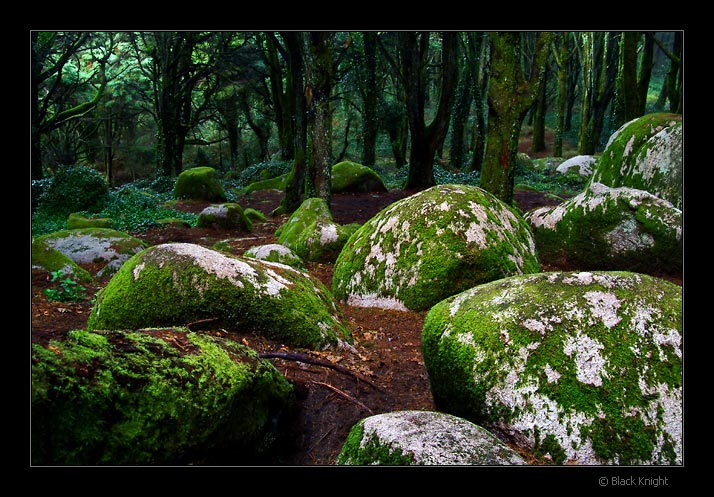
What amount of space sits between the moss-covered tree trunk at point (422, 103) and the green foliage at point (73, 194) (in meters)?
9.60

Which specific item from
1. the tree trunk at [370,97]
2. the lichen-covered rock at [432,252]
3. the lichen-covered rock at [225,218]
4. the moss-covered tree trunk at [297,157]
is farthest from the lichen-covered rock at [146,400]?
the tree trunk at [370,97]

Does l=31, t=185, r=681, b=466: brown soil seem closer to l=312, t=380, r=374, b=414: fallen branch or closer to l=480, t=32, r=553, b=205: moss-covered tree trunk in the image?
l=312, t=380, r=374, b=414: fallen branch

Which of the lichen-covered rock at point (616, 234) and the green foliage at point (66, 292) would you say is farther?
the lichen-covered rock at point (616, 234)

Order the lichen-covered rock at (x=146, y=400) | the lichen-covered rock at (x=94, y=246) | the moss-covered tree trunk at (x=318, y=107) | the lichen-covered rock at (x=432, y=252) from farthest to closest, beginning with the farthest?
the moss-covered tree trunk at (x=318, y=107)
the lichen-covered rock at (x=94, y=246)
the lichen-covered rock at (x=432, y=252)
the lichen-covered rock at (x=146, y=400)

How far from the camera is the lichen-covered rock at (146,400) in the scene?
6.28 ft

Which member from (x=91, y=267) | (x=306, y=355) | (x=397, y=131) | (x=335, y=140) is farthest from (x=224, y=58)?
(x=306, y=355)

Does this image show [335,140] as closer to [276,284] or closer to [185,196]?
[185,196]

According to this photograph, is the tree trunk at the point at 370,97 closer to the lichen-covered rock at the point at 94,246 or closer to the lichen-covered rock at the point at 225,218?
the lichen-covered rock at the point at 225,218

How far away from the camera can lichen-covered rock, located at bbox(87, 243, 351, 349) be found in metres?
3.89

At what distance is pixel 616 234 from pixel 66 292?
7615 millimetres

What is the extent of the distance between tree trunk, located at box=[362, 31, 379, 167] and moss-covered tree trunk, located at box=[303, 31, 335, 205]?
10.5 m

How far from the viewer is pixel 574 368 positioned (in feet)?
9.84

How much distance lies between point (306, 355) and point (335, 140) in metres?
33.4

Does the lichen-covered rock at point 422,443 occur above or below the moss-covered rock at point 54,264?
below
